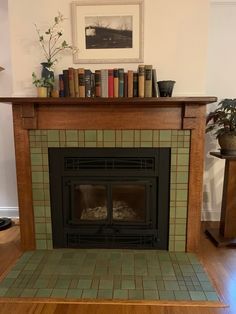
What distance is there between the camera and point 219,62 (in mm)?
2582

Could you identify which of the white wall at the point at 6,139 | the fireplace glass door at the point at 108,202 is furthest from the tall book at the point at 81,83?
the white wall at the point at 6,139

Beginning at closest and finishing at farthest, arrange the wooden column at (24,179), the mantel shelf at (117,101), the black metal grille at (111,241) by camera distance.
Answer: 1. the mantel shelf at (117,101)
2. the wooden column at (24,179)
3. the black metal grille at (111,241)

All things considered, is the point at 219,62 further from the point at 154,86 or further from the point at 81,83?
the point at 81,83

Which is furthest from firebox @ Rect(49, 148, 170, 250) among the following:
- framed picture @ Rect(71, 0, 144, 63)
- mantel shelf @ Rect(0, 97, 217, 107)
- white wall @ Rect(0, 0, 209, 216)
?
framed picture @ Rect(71, 0, 144, 63)

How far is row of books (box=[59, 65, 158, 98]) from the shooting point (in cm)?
201

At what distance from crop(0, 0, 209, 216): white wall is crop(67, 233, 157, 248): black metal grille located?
1.27m

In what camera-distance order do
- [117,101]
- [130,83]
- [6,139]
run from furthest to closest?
1. [6,139]
2. [130,83]
3. [117,101]

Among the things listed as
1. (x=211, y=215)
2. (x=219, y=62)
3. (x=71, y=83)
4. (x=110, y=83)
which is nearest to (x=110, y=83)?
(x=110, y=83)

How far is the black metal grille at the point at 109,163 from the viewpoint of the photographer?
6.92 ft

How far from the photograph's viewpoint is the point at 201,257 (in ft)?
6.89

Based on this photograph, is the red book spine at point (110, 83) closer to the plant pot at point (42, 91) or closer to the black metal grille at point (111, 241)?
the plant pot at point (42, 91)

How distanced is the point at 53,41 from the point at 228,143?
1.70 metres

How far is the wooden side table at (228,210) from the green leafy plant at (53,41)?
1.61 meters

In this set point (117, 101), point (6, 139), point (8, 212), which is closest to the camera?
point (117, 101)
